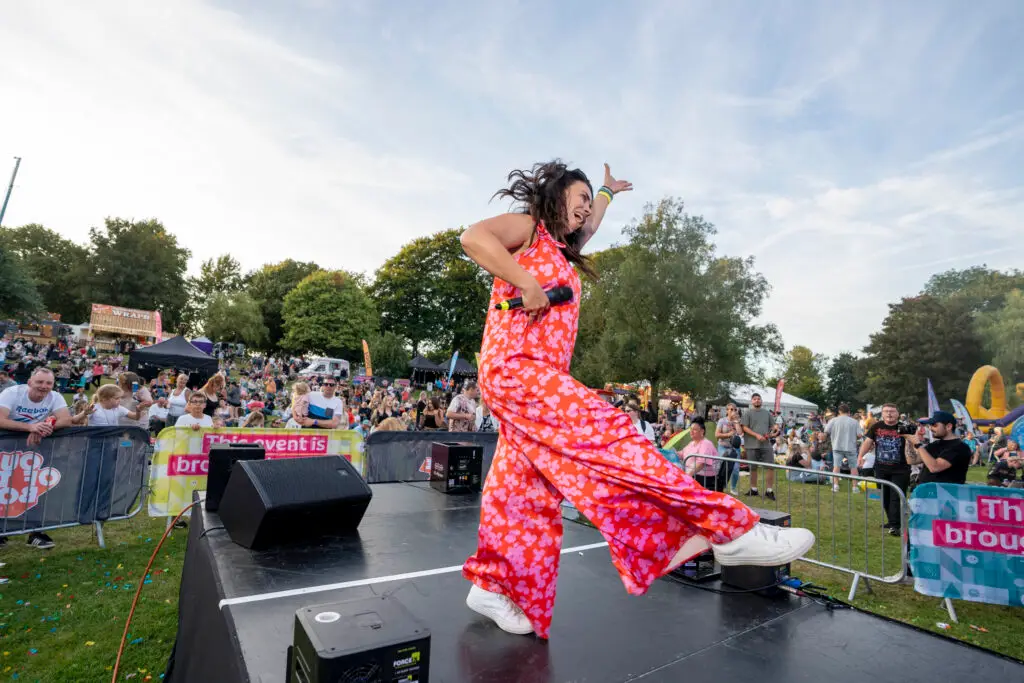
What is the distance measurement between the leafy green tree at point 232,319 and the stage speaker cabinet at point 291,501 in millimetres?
44889

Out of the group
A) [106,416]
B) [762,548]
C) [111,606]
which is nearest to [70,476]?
[106,416]

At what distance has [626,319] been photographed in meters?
25.1

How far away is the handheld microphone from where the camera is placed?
1886 mm

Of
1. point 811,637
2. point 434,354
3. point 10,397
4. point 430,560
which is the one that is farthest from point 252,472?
point 434,354

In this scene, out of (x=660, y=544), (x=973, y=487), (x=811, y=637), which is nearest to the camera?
(x=660, y=544)

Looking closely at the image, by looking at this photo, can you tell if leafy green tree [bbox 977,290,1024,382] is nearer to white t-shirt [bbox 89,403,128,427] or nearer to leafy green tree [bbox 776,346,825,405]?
white t-shirt [bbox 89,403,128,427]

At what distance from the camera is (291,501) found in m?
2.98

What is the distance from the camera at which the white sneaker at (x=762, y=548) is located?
5.40 ft

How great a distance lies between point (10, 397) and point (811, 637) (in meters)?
6.27

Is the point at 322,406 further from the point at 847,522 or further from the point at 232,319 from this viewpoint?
the point at 232,319

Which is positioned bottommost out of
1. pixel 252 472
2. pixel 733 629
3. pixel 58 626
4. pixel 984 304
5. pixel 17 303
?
pixel 58 626

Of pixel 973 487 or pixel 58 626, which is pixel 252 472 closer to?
pixel 58 626

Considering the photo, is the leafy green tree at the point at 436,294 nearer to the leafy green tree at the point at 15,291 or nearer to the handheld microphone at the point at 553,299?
the leafy green tree at the point at 15,291

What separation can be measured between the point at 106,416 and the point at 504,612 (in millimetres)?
6221
